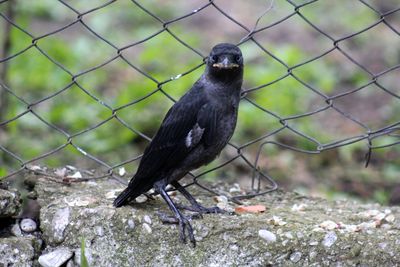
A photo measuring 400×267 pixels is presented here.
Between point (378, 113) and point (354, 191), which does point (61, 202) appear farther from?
point (378, 113)

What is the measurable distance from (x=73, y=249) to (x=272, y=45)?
4594 millimetres

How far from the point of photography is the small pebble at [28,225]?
430 cm

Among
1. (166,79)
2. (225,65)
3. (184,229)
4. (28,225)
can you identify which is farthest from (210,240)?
(166,79)

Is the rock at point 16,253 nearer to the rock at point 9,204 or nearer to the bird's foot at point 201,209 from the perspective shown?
the rock at point 9,204

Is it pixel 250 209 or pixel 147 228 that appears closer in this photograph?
pixel 147 228

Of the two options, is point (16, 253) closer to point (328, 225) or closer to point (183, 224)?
point (183, 224)

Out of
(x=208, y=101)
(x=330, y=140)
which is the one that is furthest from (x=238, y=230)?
(x=330, y=140)

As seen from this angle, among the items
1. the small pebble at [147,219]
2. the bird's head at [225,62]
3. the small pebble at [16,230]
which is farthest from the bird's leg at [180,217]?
the small pebble at [16,230]

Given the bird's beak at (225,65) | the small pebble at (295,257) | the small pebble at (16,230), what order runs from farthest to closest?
the small pebble at (16,230) → the bird's beak at (225,65) → the small pebble at (295,257)

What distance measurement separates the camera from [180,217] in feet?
13.5

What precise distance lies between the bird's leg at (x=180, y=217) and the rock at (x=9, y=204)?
70 centimetres

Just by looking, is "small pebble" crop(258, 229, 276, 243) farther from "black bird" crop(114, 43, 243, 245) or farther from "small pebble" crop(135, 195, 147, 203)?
"small pebble" crop(135, 195, 147, 203)

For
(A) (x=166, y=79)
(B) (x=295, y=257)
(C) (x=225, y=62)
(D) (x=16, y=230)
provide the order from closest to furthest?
(B) (x=295, y=257) → (C) (x=225, y=62) → (D) (x=16, y=230) → (A) (x=166, y=79)

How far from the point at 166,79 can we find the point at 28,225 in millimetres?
3104
